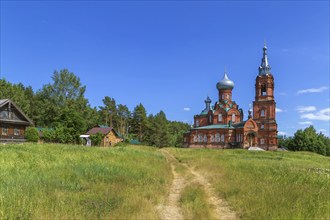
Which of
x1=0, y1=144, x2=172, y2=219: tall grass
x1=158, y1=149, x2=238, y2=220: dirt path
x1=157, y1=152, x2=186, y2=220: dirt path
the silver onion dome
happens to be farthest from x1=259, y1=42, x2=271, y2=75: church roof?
x1=157, y1=152, x2=186, y2=220: dirt path

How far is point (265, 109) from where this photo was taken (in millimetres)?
70625

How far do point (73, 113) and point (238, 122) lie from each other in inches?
1543

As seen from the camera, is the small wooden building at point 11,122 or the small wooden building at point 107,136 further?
the small wooden building at point 107,136

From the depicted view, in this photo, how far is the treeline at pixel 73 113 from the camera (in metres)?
53.9

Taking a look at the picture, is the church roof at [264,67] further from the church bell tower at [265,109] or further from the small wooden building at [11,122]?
the small wooden building at [11,122]

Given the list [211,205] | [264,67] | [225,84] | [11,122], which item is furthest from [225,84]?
[211,205]

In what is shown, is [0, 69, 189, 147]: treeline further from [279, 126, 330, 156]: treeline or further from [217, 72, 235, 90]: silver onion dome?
[279, 126, 330, 156]: treeline

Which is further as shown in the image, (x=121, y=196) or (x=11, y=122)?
(x=11, y=122)

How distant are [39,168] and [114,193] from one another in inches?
234

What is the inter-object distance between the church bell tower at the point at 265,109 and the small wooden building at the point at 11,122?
4867cm

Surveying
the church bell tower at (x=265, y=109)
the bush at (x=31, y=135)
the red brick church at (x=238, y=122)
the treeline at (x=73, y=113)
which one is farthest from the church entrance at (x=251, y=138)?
the bush at (x=31, y=135)

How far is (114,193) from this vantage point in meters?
9.78

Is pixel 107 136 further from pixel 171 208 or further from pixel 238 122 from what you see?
pixel 171 208

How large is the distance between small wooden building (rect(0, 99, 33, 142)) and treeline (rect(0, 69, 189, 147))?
787 cm
